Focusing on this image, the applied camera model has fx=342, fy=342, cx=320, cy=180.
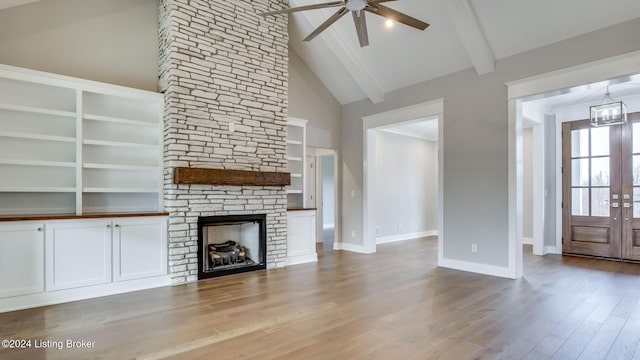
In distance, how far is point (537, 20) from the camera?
4.12m

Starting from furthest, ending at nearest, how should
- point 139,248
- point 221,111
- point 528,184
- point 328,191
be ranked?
point 328,191
point 528,184
point 221,111
point 139,248

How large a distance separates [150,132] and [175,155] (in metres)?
0.67

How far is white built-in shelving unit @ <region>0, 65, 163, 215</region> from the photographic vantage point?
3.81 metres

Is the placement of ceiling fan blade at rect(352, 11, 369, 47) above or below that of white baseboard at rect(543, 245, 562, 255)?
above

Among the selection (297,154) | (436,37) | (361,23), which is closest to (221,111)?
(297,154)

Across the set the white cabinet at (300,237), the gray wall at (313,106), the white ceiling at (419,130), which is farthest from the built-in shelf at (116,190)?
the white ceiling at (419,130)

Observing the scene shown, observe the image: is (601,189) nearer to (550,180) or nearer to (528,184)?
(550,180)

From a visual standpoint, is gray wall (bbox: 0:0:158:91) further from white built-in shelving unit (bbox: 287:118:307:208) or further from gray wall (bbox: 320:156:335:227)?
gray wall (bbox: 320:156:335:227)

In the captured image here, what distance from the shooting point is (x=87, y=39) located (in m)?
4.36

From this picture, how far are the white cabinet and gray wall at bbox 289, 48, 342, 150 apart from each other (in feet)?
5.26

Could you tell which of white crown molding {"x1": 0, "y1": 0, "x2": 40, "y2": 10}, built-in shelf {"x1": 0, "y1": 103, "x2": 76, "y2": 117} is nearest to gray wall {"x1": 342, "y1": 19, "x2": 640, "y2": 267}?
built-in shelf {"x1": 0, "y1": 103, "x2": 76, "y2": 117}

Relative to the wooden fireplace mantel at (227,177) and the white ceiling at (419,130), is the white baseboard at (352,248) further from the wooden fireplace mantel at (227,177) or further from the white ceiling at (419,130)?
the white ceiling at (419,130)

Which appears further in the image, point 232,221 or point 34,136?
point 232,221

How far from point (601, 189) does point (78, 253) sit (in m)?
8.04
